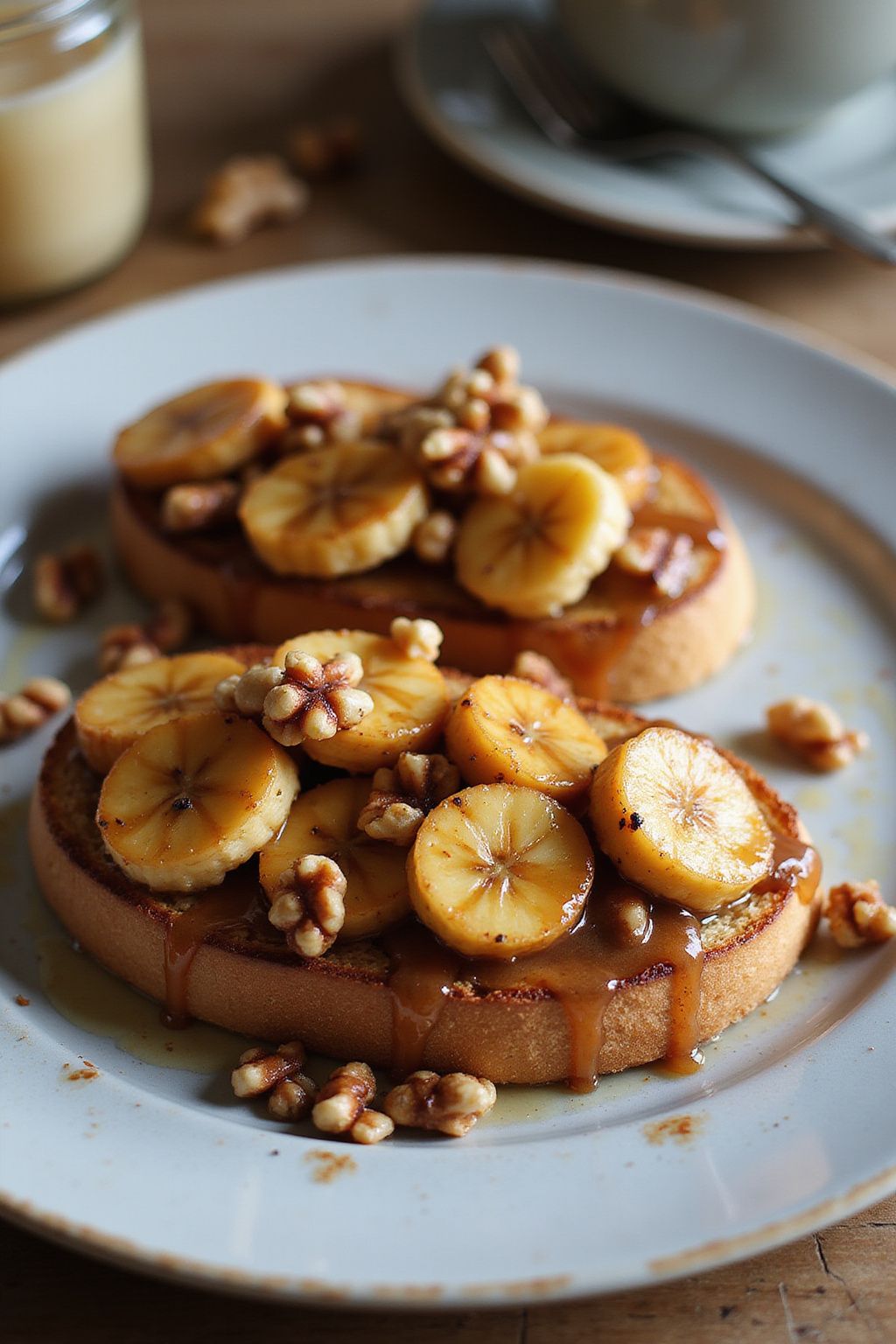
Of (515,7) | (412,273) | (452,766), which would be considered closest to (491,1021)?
(452,766)

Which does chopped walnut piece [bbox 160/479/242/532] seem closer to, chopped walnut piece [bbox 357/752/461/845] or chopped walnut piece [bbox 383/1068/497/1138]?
chopped walnut piece [bbox 357/752/461/845]

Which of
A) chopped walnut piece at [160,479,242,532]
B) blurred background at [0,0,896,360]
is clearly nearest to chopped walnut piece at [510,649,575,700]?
chopped walnut piece at [160,479,242,532]

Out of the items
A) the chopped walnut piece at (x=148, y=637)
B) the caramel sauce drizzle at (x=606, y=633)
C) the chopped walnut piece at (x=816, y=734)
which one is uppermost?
the caramel sauce drizzle at (x=606, y=633)

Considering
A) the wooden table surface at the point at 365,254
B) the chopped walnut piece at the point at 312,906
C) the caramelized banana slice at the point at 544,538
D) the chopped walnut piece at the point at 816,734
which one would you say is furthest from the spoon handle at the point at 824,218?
the chopped walnut piece at the point at 312,906

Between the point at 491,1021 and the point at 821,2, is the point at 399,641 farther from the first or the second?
the point at 821,2

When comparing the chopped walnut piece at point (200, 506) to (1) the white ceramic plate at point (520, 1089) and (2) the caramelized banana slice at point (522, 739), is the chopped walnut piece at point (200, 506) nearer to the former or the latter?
(1) the white ceramic plate at point (520, 1089)

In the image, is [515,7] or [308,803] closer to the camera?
[308,803]
